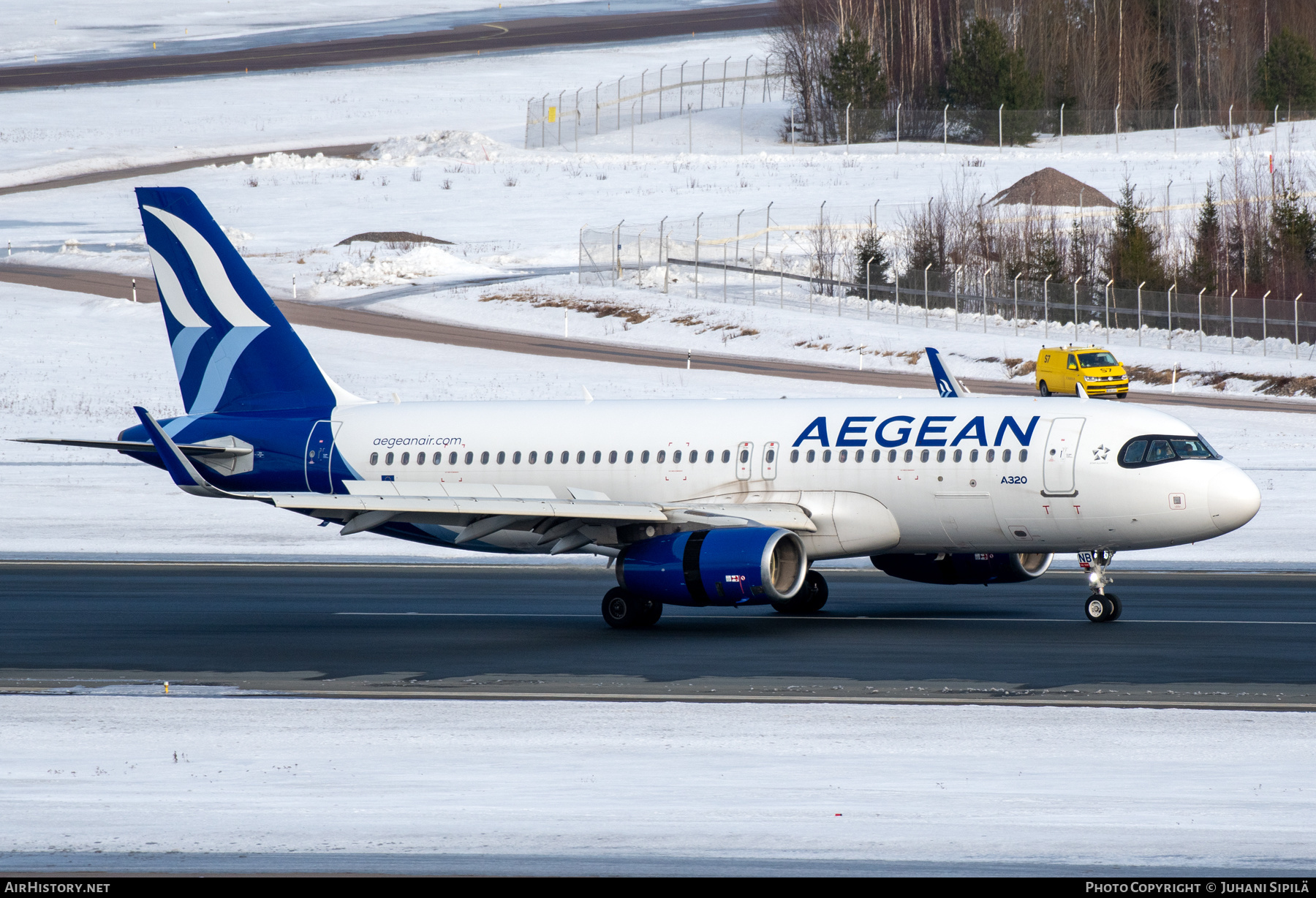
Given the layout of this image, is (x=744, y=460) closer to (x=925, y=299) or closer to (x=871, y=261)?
(x=925, y=299)

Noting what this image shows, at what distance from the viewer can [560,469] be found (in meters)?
33.3

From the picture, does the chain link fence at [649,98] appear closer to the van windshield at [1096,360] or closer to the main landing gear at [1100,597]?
the van windshield at [1096,360]

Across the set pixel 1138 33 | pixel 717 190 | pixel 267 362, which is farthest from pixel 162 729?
pixel 1138 33

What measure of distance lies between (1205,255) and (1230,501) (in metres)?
67.2

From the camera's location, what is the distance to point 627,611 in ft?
98.9

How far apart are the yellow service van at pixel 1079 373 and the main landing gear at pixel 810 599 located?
41.0 meters

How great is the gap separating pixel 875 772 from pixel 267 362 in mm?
21665

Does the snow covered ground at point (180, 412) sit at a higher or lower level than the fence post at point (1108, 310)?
lower

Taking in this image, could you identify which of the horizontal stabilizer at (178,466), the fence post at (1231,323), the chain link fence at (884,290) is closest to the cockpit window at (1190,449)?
the horizontal stabilizer at (178,466)

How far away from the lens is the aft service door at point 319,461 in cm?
3462

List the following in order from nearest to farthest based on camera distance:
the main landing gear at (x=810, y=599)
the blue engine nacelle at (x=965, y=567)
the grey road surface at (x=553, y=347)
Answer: the blue engine nacelle at (x=965, y=567) → the main landing gear at (x=810, y=599) → the grey road surface at (x=553, y=347)

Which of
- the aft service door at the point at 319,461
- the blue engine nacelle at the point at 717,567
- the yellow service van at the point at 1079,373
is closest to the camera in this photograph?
the blue engine nacelle at the point at 717,567

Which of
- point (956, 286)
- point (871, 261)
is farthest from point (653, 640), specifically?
point (871, 261)

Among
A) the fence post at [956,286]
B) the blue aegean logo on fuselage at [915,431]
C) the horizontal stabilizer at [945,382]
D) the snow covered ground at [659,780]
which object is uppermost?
the fence post at [956,286]
